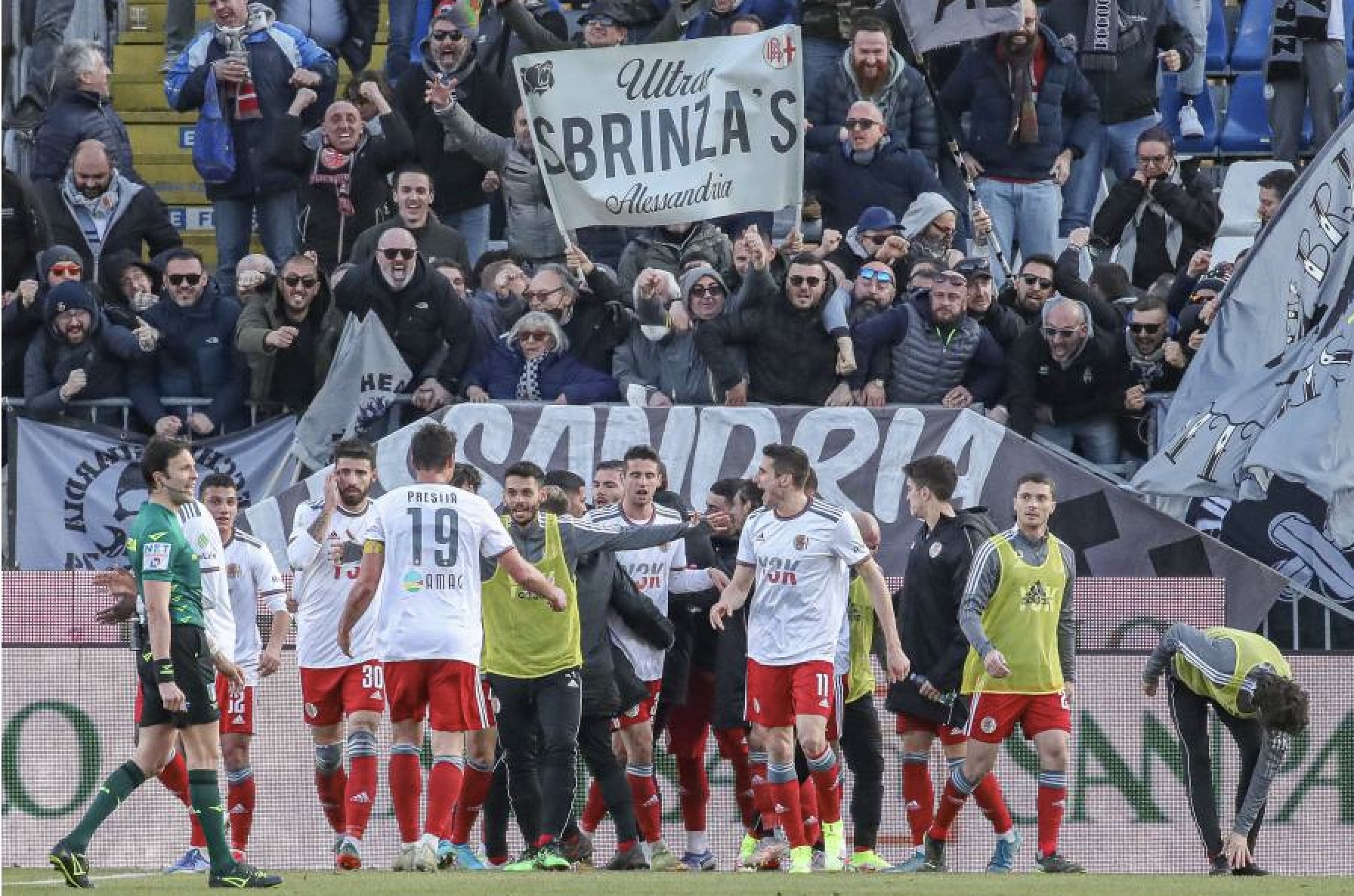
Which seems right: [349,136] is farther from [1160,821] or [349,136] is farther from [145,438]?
[1160,821]

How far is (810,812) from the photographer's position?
13500mm

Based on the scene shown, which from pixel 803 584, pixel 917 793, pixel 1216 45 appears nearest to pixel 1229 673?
pixel 917 793

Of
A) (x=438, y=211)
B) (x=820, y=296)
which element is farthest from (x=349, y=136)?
(x=820, y=296)

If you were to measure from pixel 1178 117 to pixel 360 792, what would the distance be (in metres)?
11.7

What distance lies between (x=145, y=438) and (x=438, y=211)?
3.85 metres

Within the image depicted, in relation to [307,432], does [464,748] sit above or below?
below

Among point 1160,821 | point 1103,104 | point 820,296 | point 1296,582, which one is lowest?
point 1160,821

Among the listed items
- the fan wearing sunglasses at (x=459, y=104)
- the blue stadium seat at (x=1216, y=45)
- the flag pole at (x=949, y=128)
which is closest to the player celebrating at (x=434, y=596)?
the flag pole at (x=949, y=128)

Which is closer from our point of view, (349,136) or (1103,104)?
(349,136)

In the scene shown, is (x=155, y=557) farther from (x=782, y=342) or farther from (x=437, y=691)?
(x=782, y=342)

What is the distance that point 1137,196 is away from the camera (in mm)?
18688

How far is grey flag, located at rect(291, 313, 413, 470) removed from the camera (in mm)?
16297

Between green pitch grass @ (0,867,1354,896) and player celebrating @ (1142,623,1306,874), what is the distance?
2.07 ft

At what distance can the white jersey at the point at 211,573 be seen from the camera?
38.3 ft
